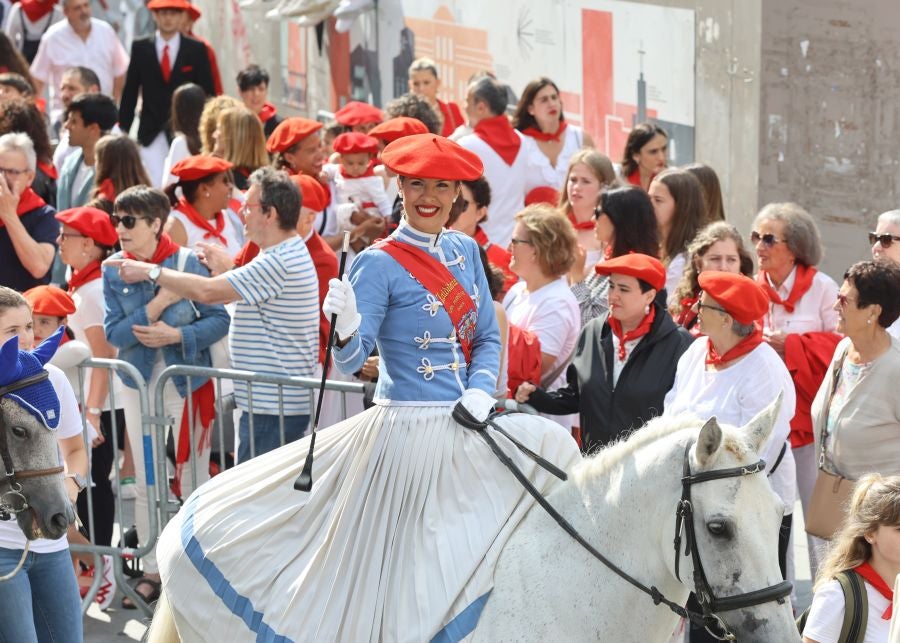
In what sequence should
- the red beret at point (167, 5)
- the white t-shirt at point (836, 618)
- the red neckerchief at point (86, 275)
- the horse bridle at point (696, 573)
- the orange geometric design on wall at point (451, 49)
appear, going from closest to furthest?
the horse bridle at point (696, 573)
the white t-shirt at point (836, 618)
the red neckerchief at point (86, 275)
the red beret at point (167, 5)
the orange geometric design on wall at point (451, 49)

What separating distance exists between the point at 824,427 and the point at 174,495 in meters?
3.60

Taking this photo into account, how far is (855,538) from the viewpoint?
523cm

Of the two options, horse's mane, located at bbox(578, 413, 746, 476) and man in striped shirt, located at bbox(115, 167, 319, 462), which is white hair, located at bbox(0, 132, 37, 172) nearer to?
man in striped shirt, located at bbox(115, 167, 319, 462)

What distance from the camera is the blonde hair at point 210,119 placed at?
35.6 feet

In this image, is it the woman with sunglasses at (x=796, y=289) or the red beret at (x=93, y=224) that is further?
the red beret at (x=93, y=224)

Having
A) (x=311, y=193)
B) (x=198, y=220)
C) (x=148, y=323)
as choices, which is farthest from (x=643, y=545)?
(x=198, y=220)

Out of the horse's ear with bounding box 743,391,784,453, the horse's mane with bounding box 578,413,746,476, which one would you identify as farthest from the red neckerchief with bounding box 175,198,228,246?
the horse's ear with bounding box 743,391,784,453

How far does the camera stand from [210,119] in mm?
10883

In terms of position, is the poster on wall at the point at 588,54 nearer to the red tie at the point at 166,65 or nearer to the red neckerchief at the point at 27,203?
the red tie at the point at 166,65

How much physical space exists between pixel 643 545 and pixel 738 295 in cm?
215

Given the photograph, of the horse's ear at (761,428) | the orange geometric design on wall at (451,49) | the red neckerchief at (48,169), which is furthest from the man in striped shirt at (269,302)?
the orange geometric design on wall at (451,49)

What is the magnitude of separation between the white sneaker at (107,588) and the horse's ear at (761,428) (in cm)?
473

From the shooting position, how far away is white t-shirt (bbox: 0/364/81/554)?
5.94 m

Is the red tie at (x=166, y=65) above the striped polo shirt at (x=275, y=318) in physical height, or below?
above
